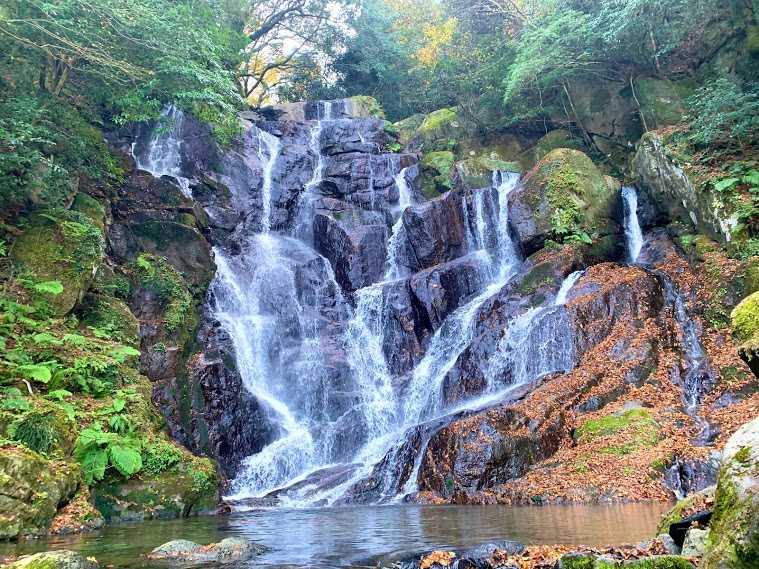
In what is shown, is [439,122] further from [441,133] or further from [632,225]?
[632,225]

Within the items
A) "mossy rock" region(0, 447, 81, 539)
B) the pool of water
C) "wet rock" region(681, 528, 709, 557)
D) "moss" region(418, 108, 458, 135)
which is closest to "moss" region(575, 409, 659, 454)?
the pool of water

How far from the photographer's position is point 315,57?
34.8 meters

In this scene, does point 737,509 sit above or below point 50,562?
above

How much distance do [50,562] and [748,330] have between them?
569cm

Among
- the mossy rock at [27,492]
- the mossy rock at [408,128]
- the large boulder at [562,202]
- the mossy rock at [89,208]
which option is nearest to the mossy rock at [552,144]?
the large boulder at [562,202]

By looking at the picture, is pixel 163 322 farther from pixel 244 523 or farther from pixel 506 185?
pixel 506 185

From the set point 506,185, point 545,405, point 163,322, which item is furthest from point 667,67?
point 163,322

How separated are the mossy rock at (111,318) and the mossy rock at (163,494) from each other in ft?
13.7

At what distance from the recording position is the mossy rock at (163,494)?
955 centimetres

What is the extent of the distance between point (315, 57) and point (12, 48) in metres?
23.7

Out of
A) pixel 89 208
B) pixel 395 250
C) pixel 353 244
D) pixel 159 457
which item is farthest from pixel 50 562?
pixel 395 250

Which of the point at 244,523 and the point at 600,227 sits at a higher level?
the point at 600,227

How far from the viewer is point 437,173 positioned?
2430 cm

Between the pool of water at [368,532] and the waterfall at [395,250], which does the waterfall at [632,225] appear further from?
the pool of water at [368,532]
